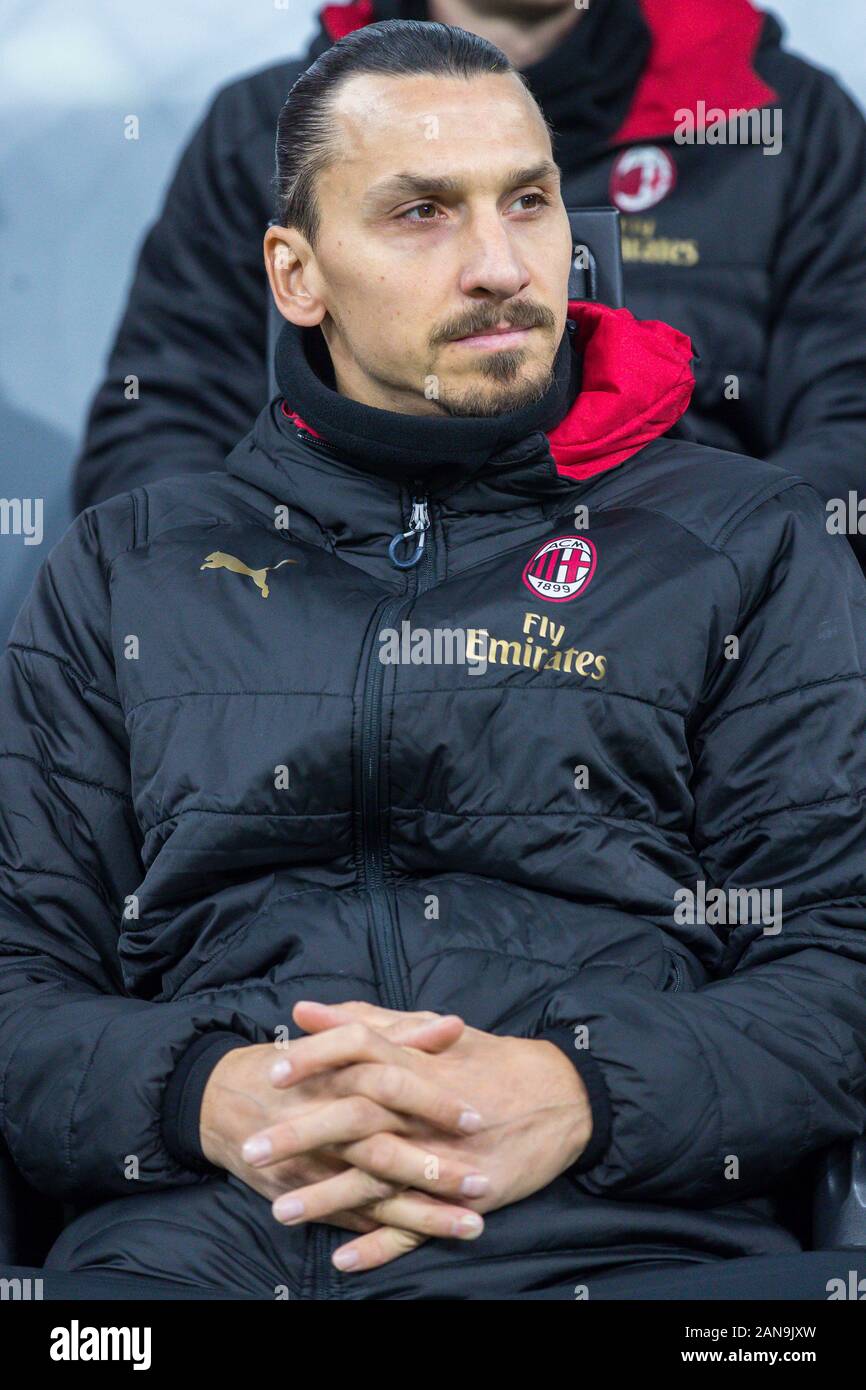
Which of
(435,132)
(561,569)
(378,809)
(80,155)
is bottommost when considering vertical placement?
(378,809)

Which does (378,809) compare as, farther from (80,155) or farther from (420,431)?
(80,155)

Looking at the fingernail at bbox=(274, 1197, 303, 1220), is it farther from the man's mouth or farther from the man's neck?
the man's neck

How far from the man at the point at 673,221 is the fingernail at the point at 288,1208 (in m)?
1.40

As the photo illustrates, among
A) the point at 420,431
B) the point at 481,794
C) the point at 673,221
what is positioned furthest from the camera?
the point at 673,221

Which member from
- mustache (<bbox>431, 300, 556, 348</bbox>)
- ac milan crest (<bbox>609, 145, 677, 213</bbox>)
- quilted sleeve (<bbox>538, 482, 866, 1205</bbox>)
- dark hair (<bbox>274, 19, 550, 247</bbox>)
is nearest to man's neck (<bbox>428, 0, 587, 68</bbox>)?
ac milan crest (<bbox>609, 145, 677, 213</bbox>)

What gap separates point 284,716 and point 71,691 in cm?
24

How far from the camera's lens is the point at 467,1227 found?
49.8 inches

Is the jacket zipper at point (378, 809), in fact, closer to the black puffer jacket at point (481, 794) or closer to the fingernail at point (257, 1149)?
the black puffer jacket at point (481, 794)

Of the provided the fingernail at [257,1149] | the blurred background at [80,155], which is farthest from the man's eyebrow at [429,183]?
the blurred background at [80,155]

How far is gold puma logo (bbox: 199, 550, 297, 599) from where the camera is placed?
158 cm

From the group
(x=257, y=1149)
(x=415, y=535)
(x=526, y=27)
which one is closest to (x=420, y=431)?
(x=415, y=535)

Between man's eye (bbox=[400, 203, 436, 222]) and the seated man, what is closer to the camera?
the seated man

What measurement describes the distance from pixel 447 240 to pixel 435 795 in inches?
19.9

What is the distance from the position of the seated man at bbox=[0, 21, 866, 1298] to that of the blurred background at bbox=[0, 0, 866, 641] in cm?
132
